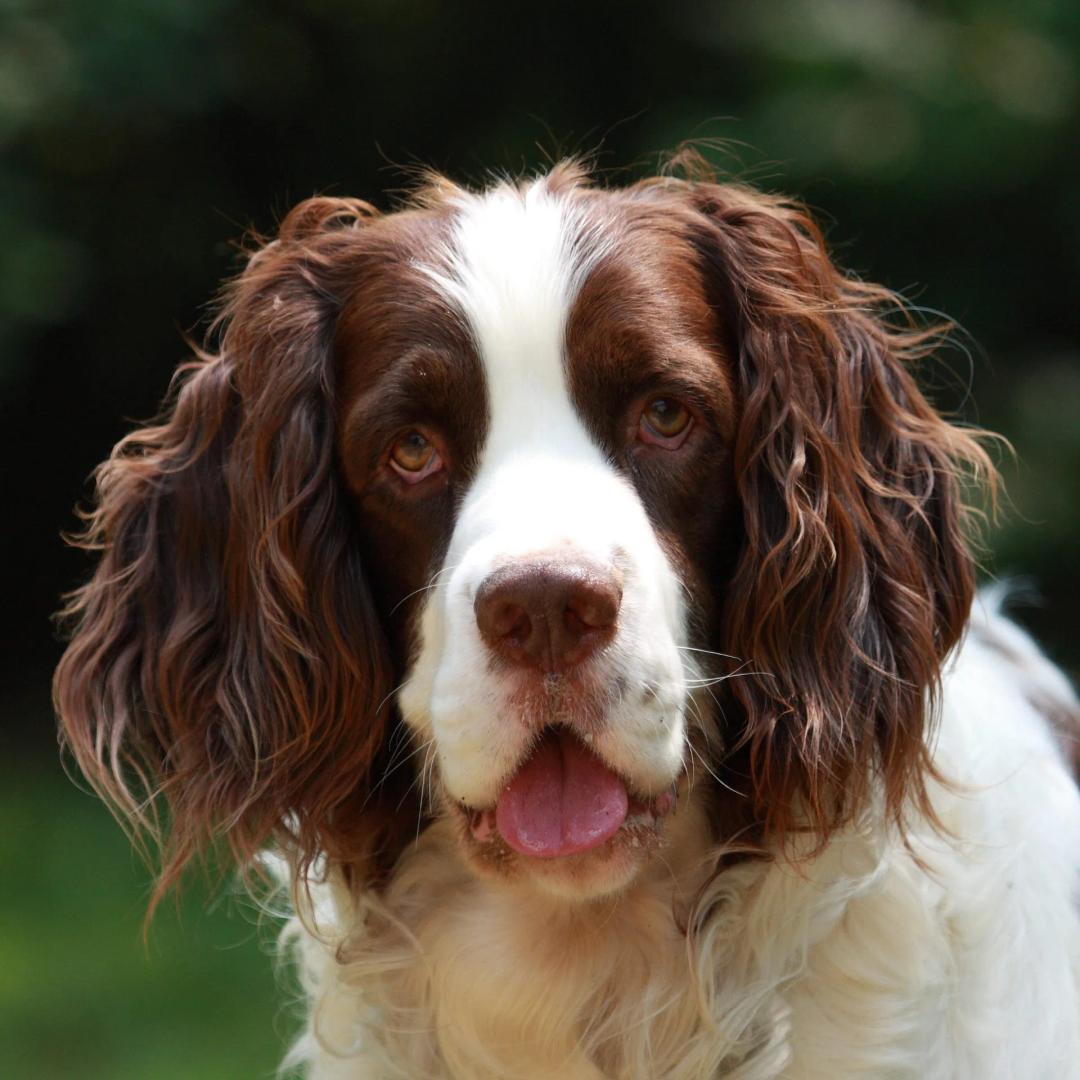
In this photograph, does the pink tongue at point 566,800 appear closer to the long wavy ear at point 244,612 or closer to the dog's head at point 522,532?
the dog's head at point 522,532

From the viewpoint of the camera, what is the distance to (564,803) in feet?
9.11

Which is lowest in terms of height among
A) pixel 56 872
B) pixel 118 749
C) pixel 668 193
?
pixel 56 872

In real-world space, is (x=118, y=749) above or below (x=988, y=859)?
above

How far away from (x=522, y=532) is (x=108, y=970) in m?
3.74

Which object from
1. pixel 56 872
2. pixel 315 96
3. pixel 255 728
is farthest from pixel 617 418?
pixel 315 96

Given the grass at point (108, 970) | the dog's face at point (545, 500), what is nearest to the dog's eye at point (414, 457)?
the dog's face at point (545, 500)

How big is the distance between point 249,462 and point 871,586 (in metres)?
1.10

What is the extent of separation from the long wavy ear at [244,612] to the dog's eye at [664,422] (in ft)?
1.84

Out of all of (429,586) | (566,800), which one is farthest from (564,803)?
(429,586)

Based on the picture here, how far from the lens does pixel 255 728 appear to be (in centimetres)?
313

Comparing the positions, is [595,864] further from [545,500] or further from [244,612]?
[244,612]

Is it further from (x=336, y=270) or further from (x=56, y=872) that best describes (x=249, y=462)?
(x=56, y=872)

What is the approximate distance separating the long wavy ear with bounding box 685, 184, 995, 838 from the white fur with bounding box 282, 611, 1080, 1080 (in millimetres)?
142

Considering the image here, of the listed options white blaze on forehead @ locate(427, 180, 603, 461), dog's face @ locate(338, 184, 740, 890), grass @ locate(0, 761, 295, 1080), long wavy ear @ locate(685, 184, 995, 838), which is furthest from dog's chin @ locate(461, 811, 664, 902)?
grass @ locate(0, 761, 295, 1080)
